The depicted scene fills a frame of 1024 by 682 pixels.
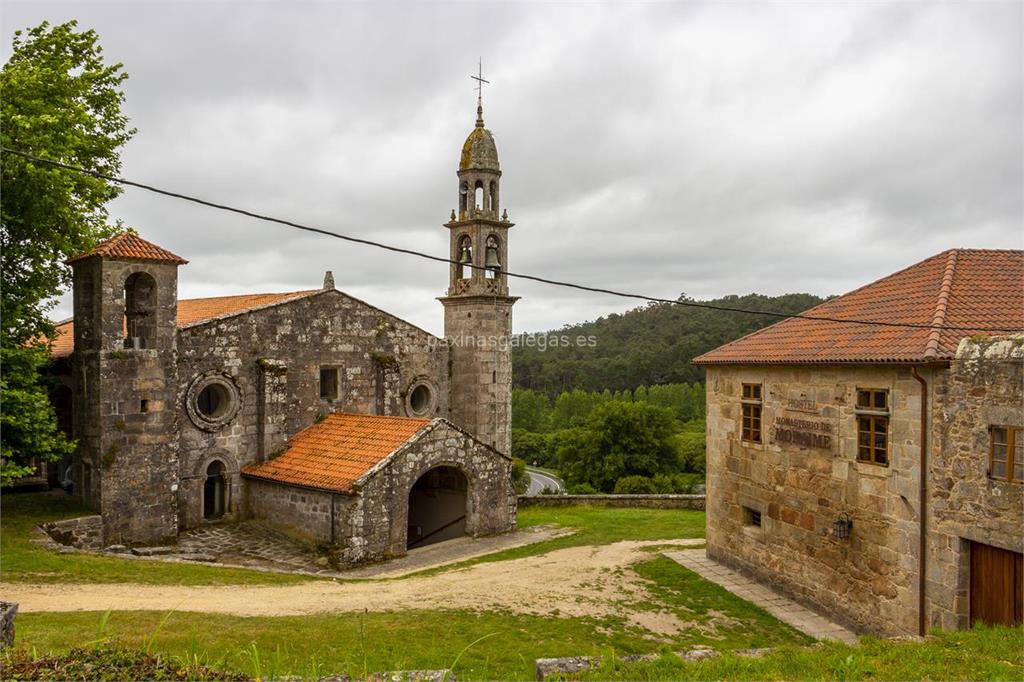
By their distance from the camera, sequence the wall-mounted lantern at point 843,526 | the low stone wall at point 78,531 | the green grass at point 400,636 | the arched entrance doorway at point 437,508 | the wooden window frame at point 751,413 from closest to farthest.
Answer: the green grass at point 400,636 < the wall-mounted lantern at point 843,526 < the wooden window frame at point 751,413 < the low stone wall at point 78,531 < the arched entrance doorway at point 437,508

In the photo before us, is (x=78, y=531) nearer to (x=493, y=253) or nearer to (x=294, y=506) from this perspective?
(x=294, y=506)

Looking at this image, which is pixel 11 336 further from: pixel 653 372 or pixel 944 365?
pixel 653 372

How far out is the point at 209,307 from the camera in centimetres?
2594

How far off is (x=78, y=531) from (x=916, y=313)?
733 inches

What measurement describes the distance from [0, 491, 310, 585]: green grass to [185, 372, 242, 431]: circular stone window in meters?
3.98

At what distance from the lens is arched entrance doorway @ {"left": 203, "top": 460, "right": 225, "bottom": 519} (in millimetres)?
20703

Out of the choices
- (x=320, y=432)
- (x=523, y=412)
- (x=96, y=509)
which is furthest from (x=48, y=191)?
(x=523, y=412)

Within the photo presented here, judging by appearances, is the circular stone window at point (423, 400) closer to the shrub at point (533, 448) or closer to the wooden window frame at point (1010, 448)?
the wooden window frame at point (1010, 448)

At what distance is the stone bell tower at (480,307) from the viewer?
84.5ft

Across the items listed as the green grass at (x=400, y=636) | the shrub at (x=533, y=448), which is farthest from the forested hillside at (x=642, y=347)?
the green grass at (x=400, y=636)

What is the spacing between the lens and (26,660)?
19.8ft

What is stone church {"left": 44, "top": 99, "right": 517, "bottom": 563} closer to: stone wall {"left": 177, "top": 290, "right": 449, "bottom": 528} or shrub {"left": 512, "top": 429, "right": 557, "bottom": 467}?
stone wall {"left": 177, "top": 290, "right": 449, "bottom": 528}

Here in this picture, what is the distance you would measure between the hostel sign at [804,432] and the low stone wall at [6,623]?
43.6 ft

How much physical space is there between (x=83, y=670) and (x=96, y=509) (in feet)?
44.8
